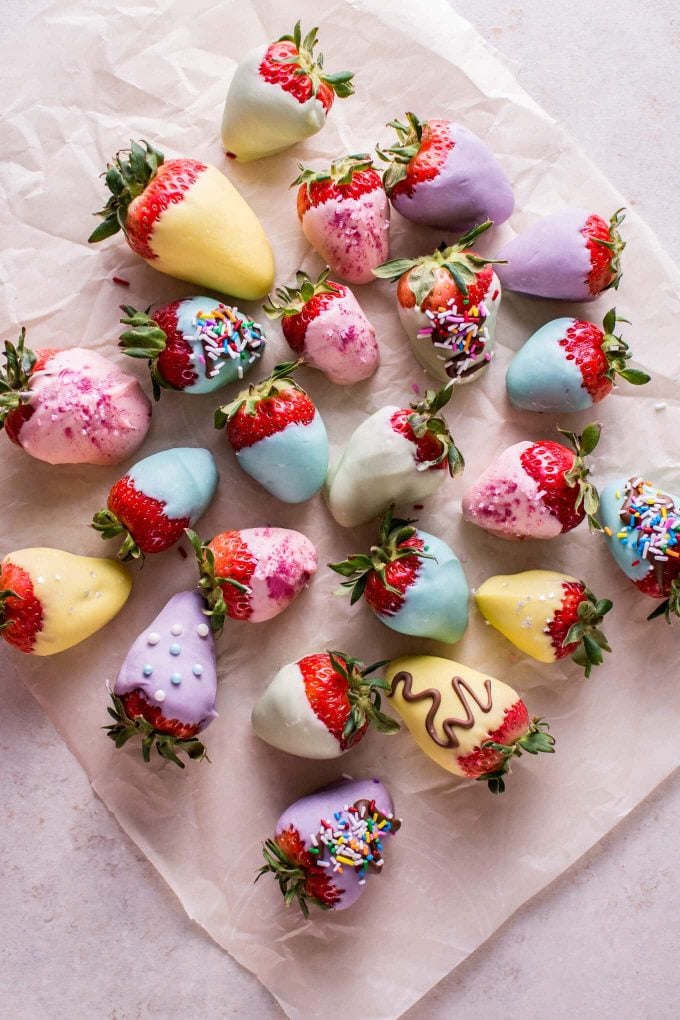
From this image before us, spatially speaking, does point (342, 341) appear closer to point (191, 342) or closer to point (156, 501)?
point (191, 342)

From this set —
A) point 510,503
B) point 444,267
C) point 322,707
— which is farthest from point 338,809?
point 444,267

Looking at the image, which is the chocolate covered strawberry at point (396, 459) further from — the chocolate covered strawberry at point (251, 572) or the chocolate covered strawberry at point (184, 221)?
the chocolate covered strawberry at point (184, 221)

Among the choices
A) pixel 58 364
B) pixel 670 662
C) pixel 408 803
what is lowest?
pixel 408 803

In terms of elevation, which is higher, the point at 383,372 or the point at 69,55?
the point at 69,55

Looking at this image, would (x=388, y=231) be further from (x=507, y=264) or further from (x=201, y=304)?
(x=201, y=304)

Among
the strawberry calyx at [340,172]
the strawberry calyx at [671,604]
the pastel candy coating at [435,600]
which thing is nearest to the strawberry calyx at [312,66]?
the strawberry calyx at [340,172]

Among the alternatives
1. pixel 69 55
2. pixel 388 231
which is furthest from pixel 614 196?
pixel 69 55
